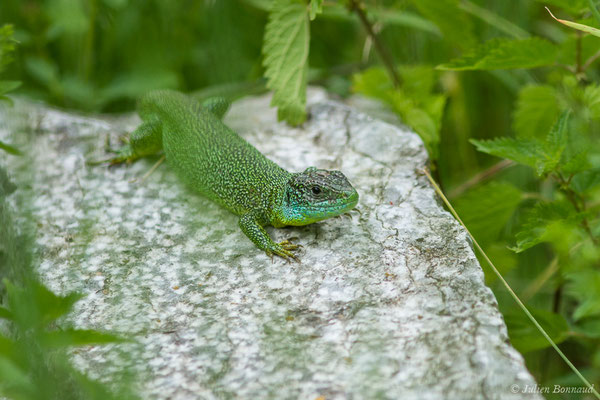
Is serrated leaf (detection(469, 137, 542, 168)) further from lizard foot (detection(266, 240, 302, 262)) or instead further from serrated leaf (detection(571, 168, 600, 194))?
lizard foot (detection(266, 240, 302, 262))

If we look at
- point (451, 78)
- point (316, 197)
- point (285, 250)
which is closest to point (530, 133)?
point (451, 78)

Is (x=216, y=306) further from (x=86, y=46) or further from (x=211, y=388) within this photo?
(x=86, y=46)

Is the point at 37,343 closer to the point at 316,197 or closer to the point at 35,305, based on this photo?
the point at 35,305

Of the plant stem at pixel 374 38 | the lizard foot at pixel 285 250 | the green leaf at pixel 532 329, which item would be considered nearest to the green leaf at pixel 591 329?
the green leaf at pixel 532 329

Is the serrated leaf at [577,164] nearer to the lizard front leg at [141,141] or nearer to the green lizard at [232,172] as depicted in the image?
the green lizard at [232,172]

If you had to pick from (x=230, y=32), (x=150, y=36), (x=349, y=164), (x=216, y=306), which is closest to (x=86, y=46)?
(x=150, y=36)

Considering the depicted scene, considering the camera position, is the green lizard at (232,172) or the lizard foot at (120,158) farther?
the lizard foot at (120,158)
